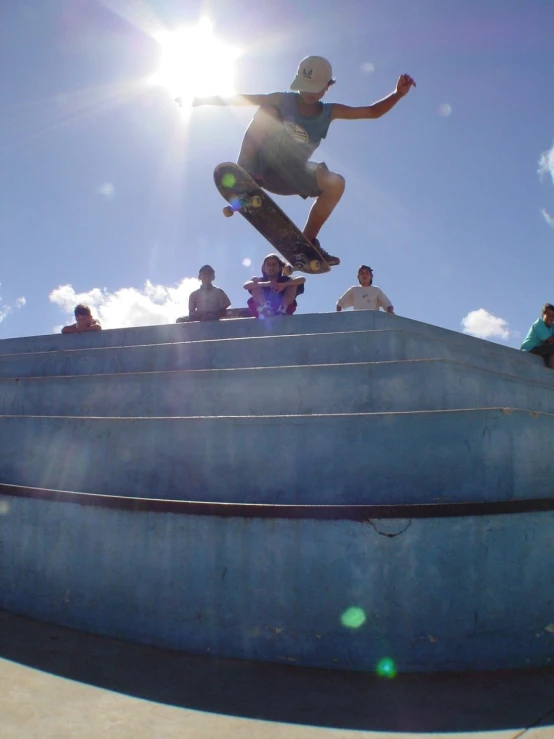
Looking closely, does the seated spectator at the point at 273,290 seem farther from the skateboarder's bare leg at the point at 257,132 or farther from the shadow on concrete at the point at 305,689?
the shadow on concrete at the point at 305,689

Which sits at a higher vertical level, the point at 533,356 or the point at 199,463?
the point at 533,356

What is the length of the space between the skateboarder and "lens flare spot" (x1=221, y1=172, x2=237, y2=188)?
0.68 feet

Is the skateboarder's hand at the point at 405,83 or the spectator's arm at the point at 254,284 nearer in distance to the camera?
the skateboarder's hand at the point at 405,83

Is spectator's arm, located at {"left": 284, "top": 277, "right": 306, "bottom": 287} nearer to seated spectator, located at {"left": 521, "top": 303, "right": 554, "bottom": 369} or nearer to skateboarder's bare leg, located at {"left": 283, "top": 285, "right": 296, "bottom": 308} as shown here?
skateboarder's bare leg, located at {"left": 283, "top": 285, "right": 296, "bottom": 308}

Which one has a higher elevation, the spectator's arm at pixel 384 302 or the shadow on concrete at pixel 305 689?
the spectator's arm at pixel 384 302

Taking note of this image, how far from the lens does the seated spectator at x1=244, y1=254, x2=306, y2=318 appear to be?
6.59 m

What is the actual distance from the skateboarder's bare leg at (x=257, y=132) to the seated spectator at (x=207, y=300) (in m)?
2.32

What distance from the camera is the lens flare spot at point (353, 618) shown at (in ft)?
8.71

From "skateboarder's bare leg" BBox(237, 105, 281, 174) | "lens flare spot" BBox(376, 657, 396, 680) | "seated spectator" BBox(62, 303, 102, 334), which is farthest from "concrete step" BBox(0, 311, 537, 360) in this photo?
"lens flare spot" BBox(376, 657, 396, 680)

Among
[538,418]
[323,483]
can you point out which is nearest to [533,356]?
[538,418]

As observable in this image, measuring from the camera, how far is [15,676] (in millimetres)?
2510

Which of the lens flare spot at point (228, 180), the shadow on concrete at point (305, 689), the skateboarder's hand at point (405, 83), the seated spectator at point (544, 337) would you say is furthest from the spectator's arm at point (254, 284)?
the shadow on concrete at point (305, 689)

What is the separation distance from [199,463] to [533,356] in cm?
572

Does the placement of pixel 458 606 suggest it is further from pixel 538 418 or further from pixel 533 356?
pixel 533 356
